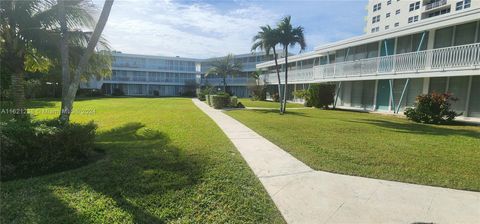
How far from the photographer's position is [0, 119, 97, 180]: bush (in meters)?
4.81

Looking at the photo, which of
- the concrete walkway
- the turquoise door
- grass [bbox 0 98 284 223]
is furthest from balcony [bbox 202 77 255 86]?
the concrete walkway

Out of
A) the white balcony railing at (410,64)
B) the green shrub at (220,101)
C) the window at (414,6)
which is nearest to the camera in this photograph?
the white balcony railing at (410,64)

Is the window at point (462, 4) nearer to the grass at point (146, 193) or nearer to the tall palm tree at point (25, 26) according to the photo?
the grass at point (146, 193)

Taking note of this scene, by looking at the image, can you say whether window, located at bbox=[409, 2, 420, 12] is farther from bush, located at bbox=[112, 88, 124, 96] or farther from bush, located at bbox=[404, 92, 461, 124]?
bush, located at bbox=[112, 88, 124, 96]

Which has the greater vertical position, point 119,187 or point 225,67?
point 225,67

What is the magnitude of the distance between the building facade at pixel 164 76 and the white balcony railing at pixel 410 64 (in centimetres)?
3304

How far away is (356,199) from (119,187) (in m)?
3.75

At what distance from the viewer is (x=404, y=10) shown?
48000mm

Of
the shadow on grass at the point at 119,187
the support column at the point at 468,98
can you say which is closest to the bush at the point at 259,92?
the support column at the point at 468,98

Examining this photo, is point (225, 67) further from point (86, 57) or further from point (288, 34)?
point (86, 57)

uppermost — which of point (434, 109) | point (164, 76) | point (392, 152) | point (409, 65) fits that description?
point (164, 76)

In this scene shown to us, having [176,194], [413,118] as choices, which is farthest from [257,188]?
[413,118]

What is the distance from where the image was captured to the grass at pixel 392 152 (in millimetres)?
5211

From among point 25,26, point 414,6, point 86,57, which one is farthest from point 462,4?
point 25,26
